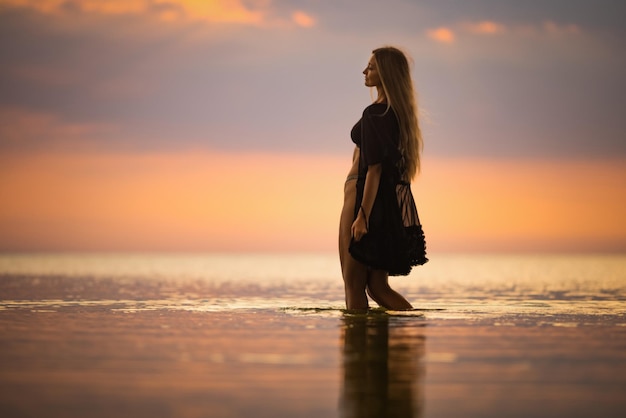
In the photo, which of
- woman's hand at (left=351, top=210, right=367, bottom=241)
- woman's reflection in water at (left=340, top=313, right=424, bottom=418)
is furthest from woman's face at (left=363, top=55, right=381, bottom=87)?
woman's reflection in water at (left=340, top=313, right=424, bottom=418)

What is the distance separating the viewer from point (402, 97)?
8484mm

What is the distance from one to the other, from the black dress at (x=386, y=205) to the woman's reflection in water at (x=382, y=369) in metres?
1.46

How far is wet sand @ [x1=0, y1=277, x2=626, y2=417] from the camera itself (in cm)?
330

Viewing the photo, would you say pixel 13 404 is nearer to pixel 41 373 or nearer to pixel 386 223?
pixel 41 373

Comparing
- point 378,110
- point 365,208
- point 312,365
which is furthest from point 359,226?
point 312,365

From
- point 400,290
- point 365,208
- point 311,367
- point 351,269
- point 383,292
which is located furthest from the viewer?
point 400,290

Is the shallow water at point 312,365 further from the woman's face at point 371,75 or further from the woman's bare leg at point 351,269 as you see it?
the woman's face at point 371,75

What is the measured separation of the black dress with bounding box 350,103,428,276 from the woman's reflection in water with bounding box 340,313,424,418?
146 cm

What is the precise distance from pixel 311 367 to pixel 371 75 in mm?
4676

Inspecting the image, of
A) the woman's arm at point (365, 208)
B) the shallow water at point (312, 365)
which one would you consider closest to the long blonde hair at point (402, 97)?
the woman's arm at point (365, 208)

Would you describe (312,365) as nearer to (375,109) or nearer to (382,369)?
(382,369)

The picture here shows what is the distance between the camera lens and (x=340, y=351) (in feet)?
16.2

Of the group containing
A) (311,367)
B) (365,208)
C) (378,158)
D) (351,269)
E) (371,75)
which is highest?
(371,75)

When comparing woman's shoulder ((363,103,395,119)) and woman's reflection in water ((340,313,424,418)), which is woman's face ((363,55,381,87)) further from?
woman's reflection in water ((340,313,424,418))
